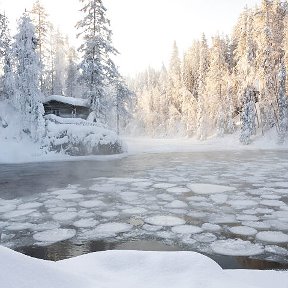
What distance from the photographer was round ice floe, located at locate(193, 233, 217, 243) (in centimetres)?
516

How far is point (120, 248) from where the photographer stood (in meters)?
4.83

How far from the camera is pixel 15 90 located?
2064 centimetres

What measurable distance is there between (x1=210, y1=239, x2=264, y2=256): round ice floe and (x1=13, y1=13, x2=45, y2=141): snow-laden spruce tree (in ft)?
55.4

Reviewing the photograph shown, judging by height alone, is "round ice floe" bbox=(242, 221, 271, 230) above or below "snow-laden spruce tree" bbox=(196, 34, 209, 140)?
below

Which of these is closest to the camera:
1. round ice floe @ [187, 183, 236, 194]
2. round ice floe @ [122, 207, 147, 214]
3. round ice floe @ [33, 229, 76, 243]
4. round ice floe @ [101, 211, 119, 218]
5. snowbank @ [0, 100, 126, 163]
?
round ice floe @ [33, 229, 76, 243]

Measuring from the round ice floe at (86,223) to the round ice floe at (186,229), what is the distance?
1.47 m

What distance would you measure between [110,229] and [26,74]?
17.0m

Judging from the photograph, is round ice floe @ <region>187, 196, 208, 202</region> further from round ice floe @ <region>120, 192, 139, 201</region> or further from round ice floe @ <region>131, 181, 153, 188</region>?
round ice floe @ <region>131, 181, 153, 188</region>

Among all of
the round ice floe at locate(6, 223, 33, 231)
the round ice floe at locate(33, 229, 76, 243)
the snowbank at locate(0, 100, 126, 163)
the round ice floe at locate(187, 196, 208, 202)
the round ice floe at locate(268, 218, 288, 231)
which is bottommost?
the round ice floe at locate(268, 218, 288, 231)

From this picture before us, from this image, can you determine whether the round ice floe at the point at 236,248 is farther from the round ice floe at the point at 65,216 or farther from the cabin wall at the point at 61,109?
the cabin wall at the point at 61,109

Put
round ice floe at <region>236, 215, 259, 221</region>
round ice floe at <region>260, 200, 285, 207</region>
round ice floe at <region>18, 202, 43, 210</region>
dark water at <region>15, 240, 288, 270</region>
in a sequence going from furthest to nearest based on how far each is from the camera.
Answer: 1. round ice floe at <region>18, 202, 43, 210</region>
2. round ice floe at <region>260, 200, 285, 207</region>
3. round ice floe at <region>236, 215, 259, 221</region>
4. dark water at <region>15, 240, 288, 270</region>

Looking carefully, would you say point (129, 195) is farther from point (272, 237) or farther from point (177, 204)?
point (272, 237)

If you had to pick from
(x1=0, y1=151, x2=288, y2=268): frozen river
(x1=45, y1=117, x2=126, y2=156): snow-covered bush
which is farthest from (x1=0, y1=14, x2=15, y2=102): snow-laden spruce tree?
(x1=0, y1=151, x2=288, y2=268): frozen river

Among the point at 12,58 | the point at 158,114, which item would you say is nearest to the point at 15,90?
the point at 12,58
